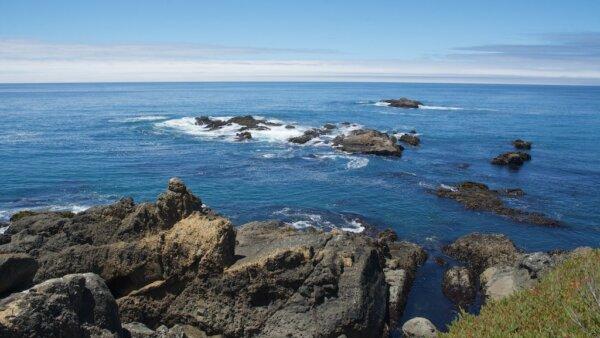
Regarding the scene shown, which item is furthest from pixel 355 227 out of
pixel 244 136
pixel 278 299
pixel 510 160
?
pixel 244 136

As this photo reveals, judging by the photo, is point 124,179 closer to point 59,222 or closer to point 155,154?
point 155,154

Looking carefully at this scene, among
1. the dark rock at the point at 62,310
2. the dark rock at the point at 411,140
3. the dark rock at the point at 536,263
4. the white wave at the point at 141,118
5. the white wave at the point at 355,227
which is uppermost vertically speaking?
the dark rock at the point at 62,310

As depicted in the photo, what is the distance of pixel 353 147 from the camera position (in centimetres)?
6969

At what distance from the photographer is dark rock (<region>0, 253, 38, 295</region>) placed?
14898 mm

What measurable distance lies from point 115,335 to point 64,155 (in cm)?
5678

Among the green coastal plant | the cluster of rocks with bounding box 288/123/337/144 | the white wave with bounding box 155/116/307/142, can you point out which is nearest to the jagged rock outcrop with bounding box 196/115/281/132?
the white wave with bounding box 155/116/307/142

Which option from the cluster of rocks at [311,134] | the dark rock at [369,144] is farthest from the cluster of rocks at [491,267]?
the cluster of rocks at [311,134]

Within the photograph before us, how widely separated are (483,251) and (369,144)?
3826 centimetres

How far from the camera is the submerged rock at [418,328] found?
71.9 ft

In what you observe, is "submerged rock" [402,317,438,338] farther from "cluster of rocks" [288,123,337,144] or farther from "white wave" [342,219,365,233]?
"cluster of rocks" [288,123,337,144]

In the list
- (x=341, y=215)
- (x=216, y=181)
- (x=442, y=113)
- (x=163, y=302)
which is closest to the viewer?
(x=163, y=302)

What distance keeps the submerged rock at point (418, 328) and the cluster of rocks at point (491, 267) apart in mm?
4233

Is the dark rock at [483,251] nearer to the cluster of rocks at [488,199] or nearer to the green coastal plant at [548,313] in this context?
the cluster of rocks at [488,199]

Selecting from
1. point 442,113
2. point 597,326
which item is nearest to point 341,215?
point 597,326
